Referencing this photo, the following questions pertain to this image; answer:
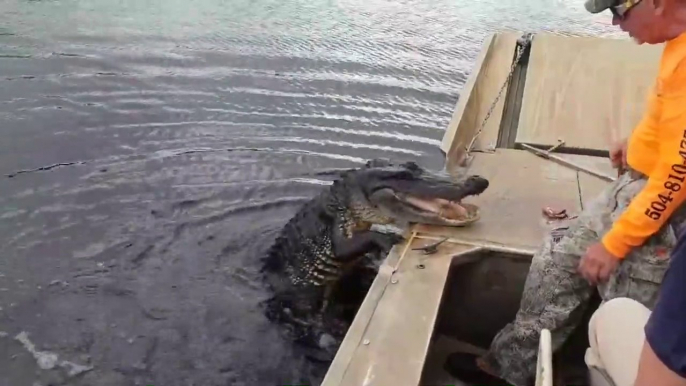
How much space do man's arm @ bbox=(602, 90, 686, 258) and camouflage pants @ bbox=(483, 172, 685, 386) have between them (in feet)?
0.35

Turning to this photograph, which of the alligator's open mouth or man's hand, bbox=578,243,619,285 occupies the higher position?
man's hand, bbox=578,243,619,285

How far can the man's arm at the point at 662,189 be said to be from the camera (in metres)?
1.82

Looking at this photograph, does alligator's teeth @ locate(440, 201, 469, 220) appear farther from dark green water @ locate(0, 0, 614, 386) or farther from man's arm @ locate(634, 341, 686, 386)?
man's arm @ locate(634, 341, 686, 386)

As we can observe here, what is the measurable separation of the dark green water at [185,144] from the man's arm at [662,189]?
1660 mm

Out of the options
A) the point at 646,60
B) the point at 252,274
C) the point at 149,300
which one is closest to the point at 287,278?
the point at 252,274

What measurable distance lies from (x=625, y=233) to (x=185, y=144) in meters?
4.02

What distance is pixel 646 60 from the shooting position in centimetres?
499

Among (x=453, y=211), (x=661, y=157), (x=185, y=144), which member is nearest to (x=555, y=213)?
(x=453, y=211)

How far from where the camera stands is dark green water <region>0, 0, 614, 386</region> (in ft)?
11.3

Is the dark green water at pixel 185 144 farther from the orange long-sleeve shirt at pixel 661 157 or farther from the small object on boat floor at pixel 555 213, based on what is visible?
the orange long-sleeve shirt at pixel 661 157

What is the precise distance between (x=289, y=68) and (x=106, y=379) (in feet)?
14.3

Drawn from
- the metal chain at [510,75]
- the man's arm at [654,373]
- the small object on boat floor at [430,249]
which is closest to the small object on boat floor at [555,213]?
the small object on boat floor at [430,249]

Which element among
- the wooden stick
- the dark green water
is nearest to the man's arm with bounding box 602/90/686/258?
the wooden stick

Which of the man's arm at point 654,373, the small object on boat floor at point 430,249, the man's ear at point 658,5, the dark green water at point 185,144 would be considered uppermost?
the man's ear at point 658,5
